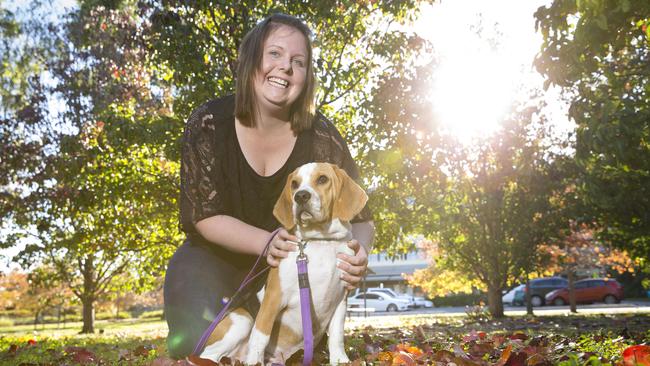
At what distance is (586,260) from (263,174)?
95.8 feet

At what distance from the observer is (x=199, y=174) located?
3260 millimetres

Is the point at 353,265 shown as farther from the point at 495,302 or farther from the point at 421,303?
the point at 421,303

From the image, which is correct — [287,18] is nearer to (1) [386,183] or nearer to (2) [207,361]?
(2) [207,361]

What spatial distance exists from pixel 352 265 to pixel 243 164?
1021 millimetres

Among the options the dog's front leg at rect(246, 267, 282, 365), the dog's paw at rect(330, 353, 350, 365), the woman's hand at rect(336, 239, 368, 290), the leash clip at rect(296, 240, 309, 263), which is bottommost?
the dog's paw at rect(330, 353, 350, 365)

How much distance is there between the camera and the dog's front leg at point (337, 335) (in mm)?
2812

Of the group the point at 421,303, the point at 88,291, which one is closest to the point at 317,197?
the point at 88,291

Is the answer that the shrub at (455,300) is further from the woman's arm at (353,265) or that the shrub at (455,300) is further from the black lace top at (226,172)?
the woman's arm at (353,265)

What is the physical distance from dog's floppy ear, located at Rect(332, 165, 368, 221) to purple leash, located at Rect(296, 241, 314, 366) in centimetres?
25

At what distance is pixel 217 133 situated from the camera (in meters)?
3.31

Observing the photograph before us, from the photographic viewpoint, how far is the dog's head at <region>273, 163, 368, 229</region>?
2.60m

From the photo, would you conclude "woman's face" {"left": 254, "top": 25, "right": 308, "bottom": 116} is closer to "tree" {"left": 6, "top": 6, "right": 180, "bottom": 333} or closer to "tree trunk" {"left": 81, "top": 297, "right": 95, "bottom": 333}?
"tree" {"left": 6, "top": 6, "right": 180, "bottom": 333}

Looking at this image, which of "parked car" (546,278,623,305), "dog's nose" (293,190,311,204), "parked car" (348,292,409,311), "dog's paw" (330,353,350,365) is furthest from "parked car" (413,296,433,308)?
"dog's nose" (293,190,311,204)

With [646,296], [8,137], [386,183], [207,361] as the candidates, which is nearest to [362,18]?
[386,183]
